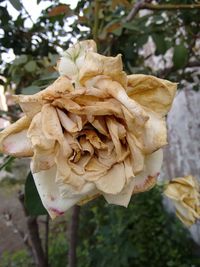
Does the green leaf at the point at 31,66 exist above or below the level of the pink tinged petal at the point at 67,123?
below

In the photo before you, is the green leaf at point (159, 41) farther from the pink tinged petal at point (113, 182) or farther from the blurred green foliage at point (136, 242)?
the blurred green foliage at point (136, 242)

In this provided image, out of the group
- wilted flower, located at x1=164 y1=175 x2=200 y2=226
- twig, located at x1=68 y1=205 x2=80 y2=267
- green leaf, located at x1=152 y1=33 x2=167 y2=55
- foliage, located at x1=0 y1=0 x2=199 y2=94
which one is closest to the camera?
wilted flower, located at x1=164 y1=175 x2=200 y2=226

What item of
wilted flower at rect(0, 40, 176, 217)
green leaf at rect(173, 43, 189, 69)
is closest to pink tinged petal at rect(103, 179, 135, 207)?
wilted flower at rect(0, 40, 176, 217)

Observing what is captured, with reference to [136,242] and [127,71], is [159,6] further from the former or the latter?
[136,242]

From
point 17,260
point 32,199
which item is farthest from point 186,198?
point 17,260

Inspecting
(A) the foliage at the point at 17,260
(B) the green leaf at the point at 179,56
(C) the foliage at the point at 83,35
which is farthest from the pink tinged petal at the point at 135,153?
(A) the foliage at the point at 17,260

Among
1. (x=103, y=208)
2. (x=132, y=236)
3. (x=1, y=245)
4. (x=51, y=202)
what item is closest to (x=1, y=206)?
(x=1, y=245)

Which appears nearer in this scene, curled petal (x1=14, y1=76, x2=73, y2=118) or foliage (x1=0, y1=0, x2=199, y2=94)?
curled petal (x1=14, y1=76, x2=73, y2=118)

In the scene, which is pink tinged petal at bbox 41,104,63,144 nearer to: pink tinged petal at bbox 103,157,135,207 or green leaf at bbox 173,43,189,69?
pink tinged petal at bbox 103,157,135,207
